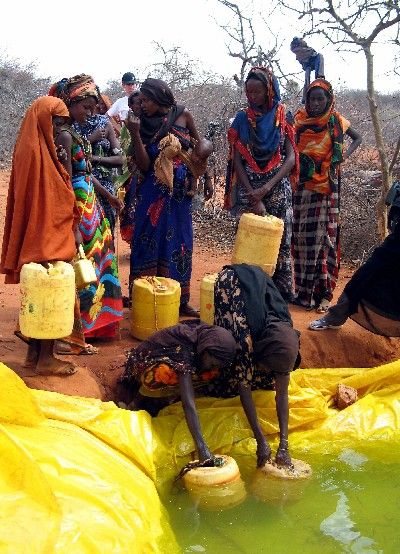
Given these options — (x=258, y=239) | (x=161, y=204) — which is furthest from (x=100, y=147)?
(x=258, y=239)

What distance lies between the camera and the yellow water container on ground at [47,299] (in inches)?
136

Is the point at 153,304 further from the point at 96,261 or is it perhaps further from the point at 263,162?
the point at 263,162

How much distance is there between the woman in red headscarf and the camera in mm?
5430

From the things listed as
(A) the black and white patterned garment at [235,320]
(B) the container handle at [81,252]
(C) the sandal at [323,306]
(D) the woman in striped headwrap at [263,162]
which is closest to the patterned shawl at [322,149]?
(D) the woman in striped headwrap at [263,162]

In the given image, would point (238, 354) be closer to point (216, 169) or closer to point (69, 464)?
point (69, 464)

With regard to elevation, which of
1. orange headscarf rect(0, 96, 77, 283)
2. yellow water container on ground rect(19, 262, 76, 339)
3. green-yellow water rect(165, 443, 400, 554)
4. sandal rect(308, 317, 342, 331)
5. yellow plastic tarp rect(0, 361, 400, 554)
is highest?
orange headscarf rect(0, 96, 77, 283)

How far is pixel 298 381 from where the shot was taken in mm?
4379

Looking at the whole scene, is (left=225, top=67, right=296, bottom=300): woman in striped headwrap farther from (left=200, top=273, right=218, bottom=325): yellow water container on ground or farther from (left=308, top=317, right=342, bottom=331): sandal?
(left=200, top=273, right=218, bottom=325): yellow water container on ground

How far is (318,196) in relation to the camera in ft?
18.1

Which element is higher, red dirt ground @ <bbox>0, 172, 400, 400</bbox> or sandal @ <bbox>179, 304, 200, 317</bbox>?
sandal @ <bbox>179, 304, 200, 317</bbox>

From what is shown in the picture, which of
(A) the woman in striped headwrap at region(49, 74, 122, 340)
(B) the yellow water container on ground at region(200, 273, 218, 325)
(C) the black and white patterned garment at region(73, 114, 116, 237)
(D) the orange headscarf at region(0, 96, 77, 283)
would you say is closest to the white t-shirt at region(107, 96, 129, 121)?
(C) the black and white patterned garment at region(73, 114, 116, 237)

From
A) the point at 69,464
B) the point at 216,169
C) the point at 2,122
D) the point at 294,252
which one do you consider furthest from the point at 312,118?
the point at 2,122

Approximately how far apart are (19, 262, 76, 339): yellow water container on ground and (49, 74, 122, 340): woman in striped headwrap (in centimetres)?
55

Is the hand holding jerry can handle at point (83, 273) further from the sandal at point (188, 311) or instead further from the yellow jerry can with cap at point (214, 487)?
the sandal at point (188, 311)
